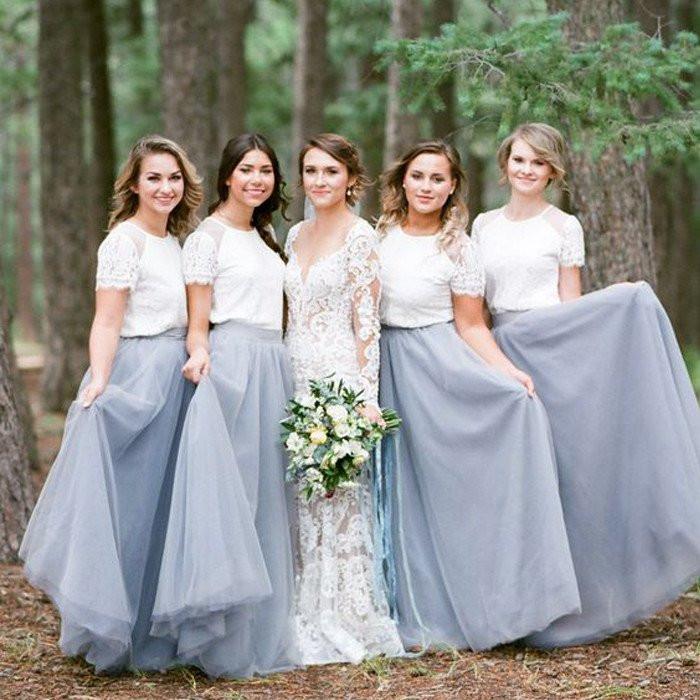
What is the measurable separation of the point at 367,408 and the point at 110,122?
11.7 metres

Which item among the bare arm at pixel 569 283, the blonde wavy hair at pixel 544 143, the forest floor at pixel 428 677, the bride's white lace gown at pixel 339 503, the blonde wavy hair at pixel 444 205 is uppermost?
the blonde wavy hair at pixel 544 143

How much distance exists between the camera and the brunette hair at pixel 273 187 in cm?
587

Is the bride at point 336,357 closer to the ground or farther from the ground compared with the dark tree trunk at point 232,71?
closer to the ground

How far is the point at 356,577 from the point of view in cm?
600

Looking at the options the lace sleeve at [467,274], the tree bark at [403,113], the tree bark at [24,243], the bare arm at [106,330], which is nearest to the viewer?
the bare arm at [106,330]

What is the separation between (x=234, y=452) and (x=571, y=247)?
2.08 metres

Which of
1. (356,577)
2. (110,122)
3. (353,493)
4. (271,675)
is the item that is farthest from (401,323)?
(110,122)

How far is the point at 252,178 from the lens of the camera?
5.84 m

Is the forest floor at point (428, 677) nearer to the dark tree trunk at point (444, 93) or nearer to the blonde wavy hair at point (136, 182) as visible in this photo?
the blonde wavy hair at point (136, 182)

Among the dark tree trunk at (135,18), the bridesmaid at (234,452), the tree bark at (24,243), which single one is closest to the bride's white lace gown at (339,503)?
the bridesmaid at (234,452)

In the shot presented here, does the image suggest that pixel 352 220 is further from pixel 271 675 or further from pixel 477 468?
pixel 271 675

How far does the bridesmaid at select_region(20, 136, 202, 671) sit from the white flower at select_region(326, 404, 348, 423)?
0.74m

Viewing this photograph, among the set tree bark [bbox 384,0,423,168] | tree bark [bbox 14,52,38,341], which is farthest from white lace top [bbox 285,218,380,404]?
tree bark [bbox 14,52,38,341]

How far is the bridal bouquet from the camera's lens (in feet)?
18.6
